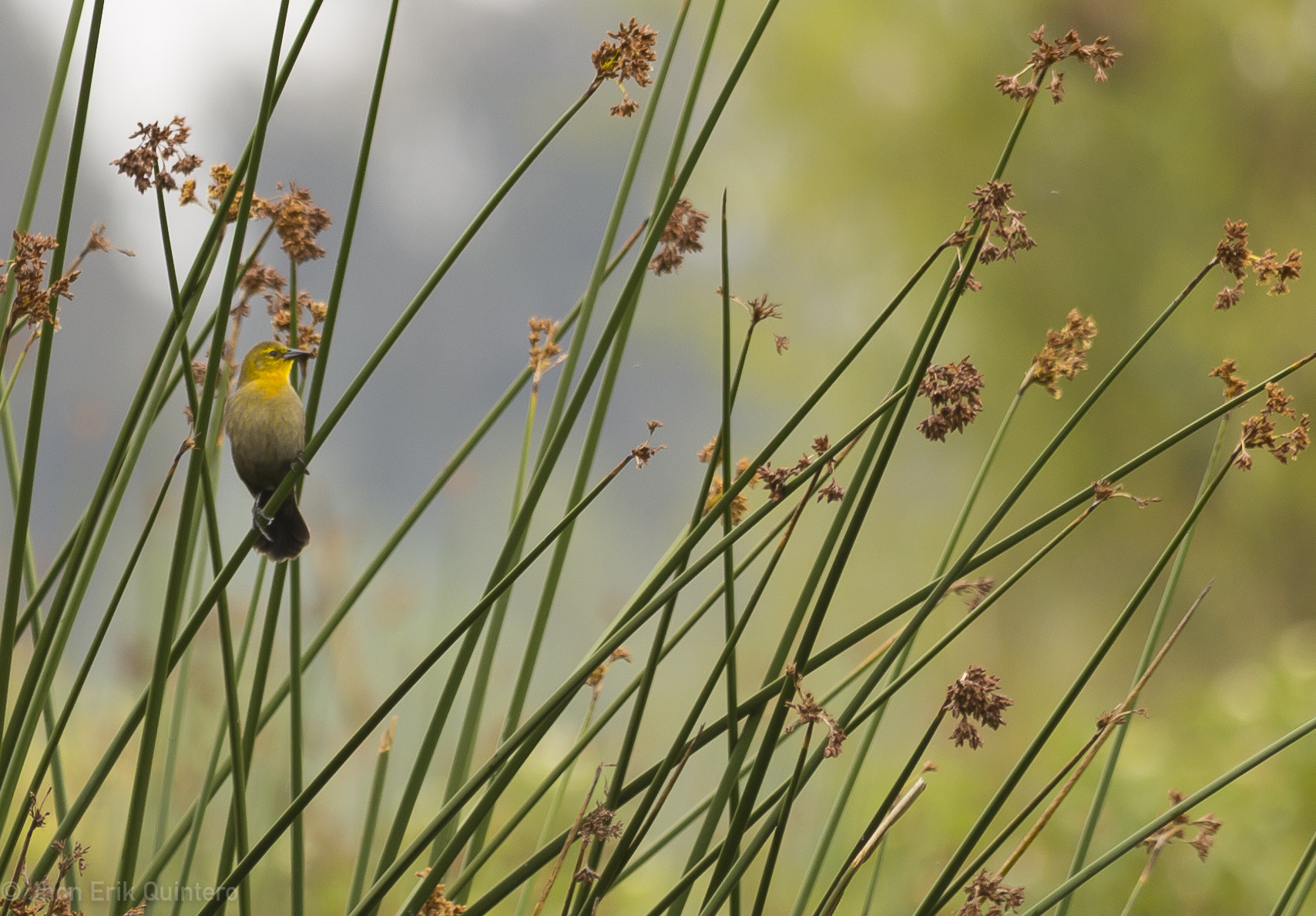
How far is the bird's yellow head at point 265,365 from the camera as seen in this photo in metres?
1.25

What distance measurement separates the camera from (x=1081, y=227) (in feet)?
18.1

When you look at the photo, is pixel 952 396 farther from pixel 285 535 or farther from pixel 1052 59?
pixel 285 535

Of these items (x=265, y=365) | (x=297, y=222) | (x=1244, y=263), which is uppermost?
(x=265, y=365)

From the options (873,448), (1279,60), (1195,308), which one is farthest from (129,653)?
(1279,60)

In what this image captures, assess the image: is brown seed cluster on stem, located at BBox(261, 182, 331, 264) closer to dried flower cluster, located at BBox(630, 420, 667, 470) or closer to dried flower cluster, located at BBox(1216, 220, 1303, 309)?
dried flower cluster, located at BBox(630, 420, 667, 470)

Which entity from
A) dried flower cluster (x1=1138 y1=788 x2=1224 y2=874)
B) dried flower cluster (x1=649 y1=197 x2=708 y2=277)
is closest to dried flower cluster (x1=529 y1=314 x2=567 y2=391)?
dried flower cluster (x1=649 y1=197 x2=708 y2=277)

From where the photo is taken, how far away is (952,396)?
65cm

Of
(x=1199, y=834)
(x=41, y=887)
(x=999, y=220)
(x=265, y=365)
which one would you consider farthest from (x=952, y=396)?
(x=265, y=365)

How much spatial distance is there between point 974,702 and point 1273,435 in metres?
0.29

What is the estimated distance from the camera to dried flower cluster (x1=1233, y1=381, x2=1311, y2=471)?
2.21 feet

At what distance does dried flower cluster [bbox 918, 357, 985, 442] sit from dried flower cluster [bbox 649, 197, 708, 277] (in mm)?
258

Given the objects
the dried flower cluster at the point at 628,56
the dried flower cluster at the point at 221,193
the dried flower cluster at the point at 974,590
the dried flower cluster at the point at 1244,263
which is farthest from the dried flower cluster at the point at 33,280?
the dried flower cluster at the point at 1244,263

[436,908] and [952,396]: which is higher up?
[952,396]

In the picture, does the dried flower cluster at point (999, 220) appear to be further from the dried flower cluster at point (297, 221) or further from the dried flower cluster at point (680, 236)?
the dried flower cluster at point (297, 221)
